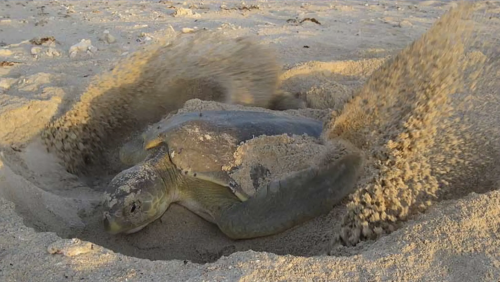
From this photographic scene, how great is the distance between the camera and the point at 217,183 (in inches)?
73.8

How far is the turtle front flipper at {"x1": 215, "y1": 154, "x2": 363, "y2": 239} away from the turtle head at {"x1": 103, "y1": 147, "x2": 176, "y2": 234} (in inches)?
12.6

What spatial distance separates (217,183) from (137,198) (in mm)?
336

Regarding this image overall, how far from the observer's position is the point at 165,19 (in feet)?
17.3

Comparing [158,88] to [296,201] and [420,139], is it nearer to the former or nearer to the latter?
[296,201]

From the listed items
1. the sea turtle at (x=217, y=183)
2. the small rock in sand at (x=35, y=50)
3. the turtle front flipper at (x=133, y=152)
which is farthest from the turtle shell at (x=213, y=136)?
the small rock in sand at (x=35, y=50)

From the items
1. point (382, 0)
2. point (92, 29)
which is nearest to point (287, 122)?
point (92, 29)

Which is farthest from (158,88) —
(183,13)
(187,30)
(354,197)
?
(183,13)

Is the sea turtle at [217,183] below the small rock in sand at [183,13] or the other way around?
the other way around

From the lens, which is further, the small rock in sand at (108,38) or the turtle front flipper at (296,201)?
the small rock in sand at (108,38)

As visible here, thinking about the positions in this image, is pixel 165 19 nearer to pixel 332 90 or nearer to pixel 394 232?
pixel 332 90

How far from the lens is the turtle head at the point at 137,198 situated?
180 cm

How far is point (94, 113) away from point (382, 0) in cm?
593

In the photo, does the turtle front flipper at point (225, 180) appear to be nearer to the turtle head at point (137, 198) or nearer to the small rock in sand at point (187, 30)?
the turtle head at point (137, 198)

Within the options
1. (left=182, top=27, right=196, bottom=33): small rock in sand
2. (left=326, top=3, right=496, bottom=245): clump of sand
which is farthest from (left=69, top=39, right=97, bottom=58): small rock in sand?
(left=326, top=3, right=496, bottom=245): clump of sand
